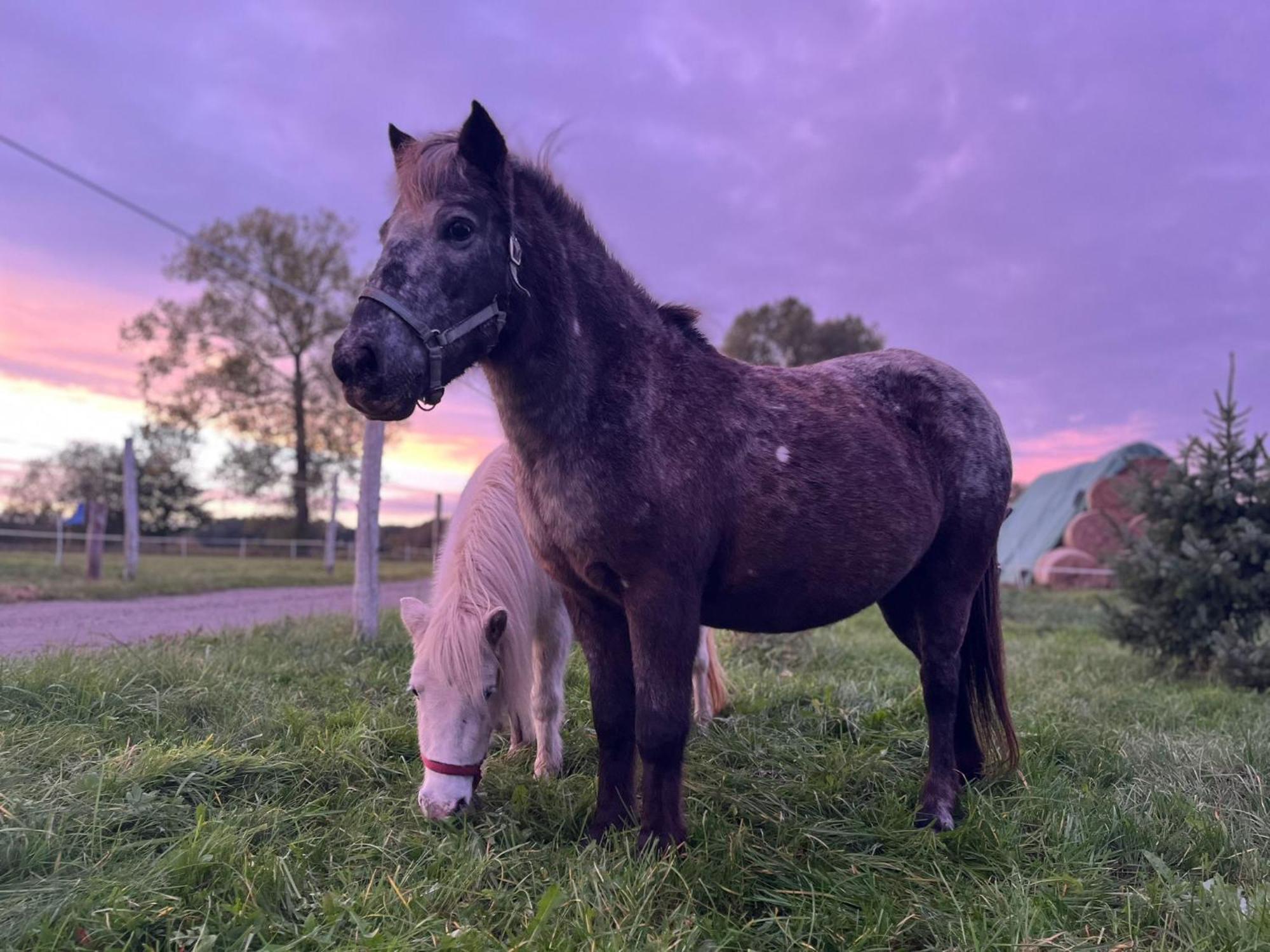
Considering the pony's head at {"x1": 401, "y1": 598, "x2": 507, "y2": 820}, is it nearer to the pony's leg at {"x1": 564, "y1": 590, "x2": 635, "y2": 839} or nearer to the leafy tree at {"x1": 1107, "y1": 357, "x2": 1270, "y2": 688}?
the pony's leg at {"x1": 564, "y1": 590, "x2": 635, "y2": 839}

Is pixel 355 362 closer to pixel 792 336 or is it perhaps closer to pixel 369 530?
pixel 369 530

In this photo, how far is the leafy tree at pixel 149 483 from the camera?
22188mm

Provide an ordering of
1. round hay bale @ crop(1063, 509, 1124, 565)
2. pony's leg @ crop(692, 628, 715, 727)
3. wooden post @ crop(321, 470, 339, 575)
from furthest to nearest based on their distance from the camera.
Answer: wooden post @ crop(321, 470, 339, 575)
round hay bale @ crop(1063, 509, 1124, 565)
pony's leg @ crop(692, 628, 715, 727)

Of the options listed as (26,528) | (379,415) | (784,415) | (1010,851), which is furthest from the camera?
(26,528)

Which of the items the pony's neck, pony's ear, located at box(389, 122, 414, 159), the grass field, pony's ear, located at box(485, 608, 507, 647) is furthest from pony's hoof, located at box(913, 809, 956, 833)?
pony's ear, located at box(389, 122, 414, 159)

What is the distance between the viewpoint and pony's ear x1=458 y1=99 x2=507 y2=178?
235 centimetres

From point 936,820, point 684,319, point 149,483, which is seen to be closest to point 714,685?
point 936,820

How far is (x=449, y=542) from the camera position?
398 centimetres

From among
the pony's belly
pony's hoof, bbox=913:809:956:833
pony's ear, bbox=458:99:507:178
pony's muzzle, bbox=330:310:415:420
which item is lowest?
pony's hoof, bbox=913:809:956:833

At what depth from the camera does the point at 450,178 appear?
94.3 inches

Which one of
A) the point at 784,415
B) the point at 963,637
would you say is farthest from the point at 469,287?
the point at 963,637

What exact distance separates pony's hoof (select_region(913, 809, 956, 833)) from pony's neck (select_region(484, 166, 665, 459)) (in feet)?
6.69

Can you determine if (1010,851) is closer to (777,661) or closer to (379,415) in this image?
(379,415)

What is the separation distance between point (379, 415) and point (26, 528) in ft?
69.8
